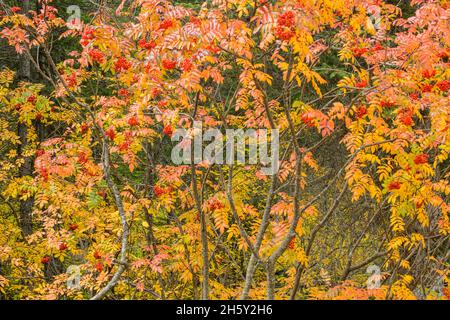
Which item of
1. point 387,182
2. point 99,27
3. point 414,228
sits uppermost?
point 99,27

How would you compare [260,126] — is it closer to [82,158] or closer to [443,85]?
[443,85]

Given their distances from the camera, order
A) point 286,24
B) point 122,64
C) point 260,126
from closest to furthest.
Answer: point 286,24, point 122,64, point 260,126

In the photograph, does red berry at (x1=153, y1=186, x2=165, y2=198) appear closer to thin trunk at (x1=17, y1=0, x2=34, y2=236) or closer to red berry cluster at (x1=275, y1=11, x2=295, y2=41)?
red berry cluster at (x1=275, y1=11, x2=295, y2=41)

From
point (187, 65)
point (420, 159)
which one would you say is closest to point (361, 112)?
point (420, 159)

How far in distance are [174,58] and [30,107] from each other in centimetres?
519

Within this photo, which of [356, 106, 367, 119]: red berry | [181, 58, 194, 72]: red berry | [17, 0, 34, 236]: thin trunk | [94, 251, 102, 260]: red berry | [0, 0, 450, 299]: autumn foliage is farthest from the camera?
[17, 0, 34, 236]: thin trunk

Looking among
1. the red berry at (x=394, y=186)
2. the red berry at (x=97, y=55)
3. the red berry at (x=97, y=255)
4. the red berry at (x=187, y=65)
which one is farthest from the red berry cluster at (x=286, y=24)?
the red berry at (x=97, y=255)

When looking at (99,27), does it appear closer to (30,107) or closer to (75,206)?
(75,206)

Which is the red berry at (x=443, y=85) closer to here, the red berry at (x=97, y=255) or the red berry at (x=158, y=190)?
the red berry at (x=158, y=190)

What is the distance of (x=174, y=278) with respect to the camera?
24.9 feet

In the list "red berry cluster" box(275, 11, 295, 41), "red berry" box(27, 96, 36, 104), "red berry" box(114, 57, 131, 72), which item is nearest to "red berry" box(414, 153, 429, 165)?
"red berry cluster" box(275, 11, 295, 41)

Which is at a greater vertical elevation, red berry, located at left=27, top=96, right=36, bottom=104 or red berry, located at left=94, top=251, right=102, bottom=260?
red berry, located at left=27, top=96, right=36, bottom=104

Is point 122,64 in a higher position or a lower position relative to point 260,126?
higher
